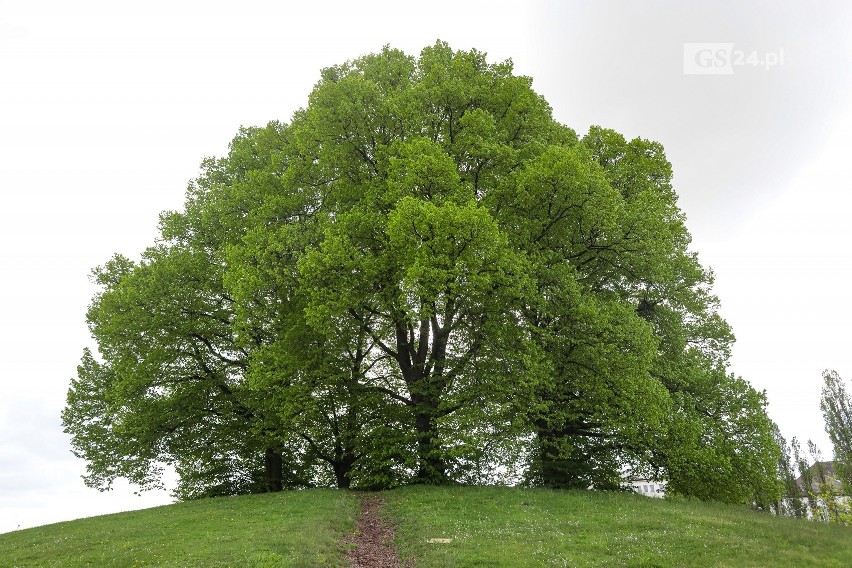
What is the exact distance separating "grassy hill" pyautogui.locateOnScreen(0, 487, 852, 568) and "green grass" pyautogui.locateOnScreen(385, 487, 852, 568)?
34 millimetres

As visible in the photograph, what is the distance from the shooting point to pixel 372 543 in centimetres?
1716

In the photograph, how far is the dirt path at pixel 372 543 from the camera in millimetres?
15180

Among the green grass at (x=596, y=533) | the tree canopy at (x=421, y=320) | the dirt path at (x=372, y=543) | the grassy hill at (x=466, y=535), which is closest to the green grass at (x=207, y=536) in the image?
the grassy hill at (x=466, y=535)

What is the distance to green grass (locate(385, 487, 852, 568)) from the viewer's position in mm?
13383

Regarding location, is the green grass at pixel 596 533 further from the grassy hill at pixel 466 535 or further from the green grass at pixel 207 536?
the green grass at pixel 207 536

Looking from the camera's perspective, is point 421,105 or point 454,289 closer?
point 454,289

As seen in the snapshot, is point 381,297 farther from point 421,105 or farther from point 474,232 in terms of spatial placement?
point 421,105

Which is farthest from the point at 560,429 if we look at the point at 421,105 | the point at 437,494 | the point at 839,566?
the point at 421,105

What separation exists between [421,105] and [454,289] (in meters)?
10.8

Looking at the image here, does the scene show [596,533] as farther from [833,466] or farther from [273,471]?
[833,466]

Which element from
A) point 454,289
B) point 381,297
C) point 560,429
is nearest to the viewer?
point 454,289

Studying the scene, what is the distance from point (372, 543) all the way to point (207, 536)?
17.5 feet

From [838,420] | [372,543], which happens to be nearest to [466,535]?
[372,543]

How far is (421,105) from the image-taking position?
89.7ft
